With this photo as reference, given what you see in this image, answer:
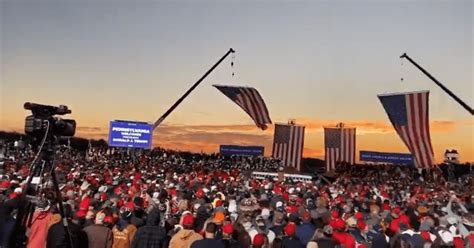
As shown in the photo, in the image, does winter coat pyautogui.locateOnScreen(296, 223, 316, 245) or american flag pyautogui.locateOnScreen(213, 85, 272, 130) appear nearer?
winter coat pyautogui.locateOnScreen(296, 223, 316, 245)

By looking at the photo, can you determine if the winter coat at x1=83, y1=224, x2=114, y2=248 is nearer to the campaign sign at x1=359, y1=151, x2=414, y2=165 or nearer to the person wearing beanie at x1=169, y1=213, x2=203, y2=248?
the person wearing beanie at x1=169, y1=213, x2=203, y2=248

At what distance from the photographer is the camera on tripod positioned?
469 centimetres

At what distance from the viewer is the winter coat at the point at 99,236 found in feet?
21.1

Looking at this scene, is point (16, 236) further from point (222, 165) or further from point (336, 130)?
point (222, 165)

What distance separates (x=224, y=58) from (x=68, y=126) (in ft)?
67.4

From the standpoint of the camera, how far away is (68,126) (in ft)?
16.4

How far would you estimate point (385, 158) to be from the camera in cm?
3725

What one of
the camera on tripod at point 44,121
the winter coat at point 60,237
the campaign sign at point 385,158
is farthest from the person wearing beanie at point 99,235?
the campaign sign at point 385,158

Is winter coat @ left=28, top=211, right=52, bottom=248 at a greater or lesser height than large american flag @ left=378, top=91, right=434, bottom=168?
lesser

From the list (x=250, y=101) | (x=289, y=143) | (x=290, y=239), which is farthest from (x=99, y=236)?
(x=289, y=143)

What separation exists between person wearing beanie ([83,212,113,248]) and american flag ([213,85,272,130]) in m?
14.8

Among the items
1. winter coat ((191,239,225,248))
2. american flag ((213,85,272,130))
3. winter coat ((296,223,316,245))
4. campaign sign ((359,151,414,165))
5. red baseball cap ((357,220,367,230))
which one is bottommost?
winter coat ((296,223,316,245))

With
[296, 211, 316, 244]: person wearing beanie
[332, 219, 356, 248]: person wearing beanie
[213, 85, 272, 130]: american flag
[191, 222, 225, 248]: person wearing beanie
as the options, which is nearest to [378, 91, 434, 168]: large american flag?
[213, 85, 272, 130]: american flag

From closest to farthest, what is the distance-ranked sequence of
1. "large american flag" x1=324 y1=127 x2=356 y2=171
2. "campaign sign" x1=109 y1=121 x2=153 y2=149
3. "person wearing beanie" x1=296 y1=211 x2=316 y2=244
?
"person wearing beanie" x1=296 y1=211 x2=316 y2=244
"large american flag" x1=324 y1=127 x2=356 y2=171
"campaign sign" x1=109 y1=121 x2=153 y2=149
